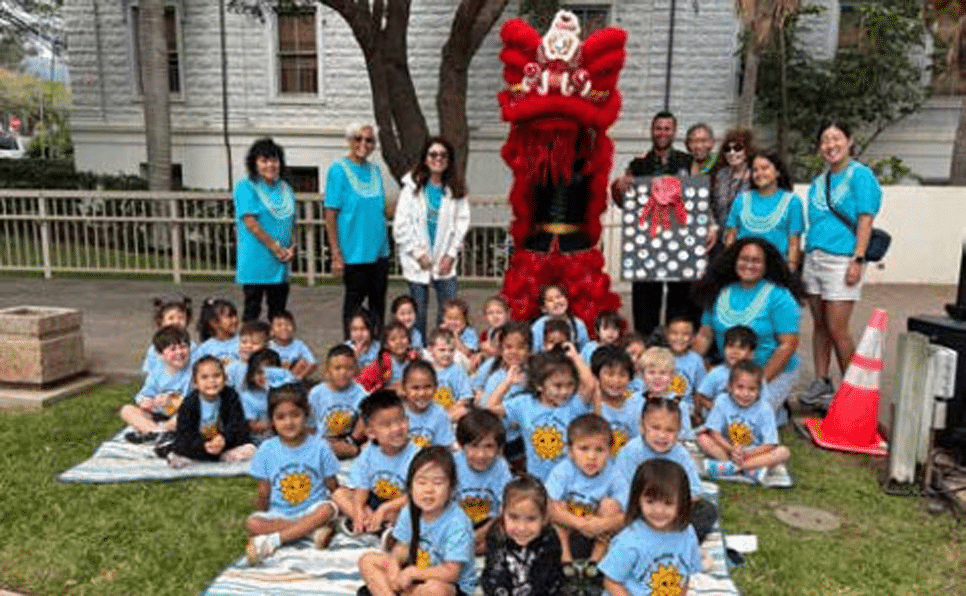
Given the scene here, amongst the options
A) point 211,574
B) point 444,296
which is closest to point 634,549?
point 211,574

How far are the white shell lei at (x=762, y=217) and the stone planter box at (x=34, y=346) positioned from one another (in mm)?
5007

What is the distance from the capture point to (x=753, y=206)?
5582 millimetres

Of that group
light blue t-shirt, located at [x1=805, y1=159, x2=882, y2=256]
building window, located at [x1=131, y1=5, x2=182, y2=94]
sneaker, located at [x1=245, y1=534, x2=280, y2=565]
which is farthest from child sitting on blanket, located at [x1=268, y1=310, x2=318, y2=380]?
building window, located at [x1=131, y1=5, x2=182, y2=94]

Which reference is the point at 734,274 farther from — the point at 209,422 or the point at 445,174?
the point at 209,422

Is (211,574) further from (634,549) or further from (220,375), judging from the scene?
(634,549)

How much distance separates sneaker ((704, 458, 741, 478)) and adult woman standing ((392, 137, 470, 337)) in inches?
92.1

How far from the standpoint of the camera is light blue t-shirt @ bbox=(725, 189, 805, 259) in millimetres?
5516

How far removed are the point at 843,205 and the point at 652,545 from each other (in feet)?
10.7

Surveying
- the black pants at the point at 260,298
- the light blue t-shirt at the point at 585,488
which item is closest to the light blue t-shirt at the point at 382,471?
the light blue t-shirt at the point at 585,488

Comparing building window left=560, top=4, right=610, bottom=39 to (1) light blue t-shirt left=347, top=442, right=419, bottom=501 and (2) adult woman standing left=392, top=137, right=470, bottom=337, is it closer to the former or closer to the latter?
(2) adult woman standing left=392, top=137, right=470, bottom=337

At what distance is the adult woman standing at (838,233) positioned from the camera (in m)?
5.27

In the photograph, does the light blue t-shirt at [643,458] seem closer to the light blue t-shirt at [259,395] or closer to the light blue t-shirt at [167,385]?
the light blue t-shirt at [259,395]

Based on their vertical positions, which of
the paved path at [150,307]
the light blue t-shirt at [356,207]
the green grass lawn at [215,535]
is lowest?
the green grass lawn at [215,535]

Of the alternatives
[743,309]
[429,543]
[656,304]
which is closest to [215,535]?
[429,543]
